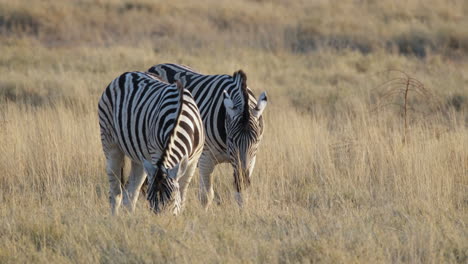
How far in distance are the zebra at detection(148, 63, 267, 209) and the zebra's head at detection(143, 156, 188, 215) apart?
Answer: 96 cm

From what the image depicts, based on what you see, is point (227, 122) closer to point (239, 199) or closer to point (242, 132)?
point (242, 132)

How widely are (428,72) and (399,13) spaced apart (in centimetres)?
631

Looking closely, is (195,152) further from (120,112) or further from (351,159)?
(351,159)

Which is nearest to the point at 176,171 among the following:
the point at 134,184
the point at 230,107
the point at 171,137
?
the point at 171,137

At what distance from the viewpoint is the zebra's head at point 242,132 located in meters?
5.11

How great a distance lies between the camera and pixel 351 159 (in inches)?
283

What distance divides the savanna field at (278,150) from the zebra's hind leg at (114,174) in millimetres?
207

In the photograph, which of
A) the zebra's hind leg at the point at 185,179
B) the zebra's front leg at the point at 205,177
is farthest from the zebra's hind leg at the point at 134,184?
the zebra's hind leg at the point at 185,179

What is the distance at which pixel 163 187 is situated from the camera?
165 inches

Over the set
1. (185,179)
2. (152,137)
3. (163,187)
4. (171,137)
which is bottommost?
(185,179)

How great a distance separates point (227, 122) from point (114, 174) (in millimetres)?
1183

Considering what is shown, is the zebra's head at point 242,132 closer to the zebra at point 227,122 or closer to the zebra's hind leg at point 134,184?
the zebra at point 227,122

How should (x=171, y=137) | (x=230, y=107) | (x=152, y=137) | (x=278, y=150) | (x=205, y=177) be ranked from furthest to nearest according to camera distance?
(x=278, y=150) < (x=205, y=177) < (x=230, y=107) < (x=152, y=137) < (x=171, y=137)

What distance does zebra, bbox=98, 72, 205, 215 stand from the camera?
4.25m
